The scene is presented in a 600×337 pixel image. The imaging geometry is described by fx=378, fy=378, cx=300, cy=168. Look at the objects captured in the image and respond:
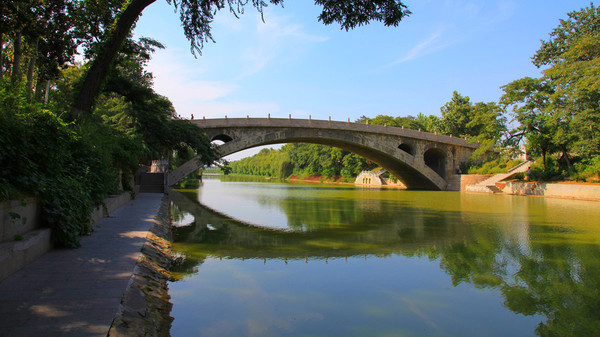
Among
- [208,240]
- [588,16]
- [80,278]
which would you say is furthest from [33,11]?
[588,16]

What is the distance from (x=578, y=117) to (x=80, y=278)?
22.8 m

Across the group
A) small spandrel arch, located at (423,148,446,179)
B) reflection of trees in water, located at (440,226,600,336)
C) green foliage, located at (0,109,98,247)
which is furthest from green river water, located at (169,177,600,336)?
small spandrel arch, located at (423,148,446,179)

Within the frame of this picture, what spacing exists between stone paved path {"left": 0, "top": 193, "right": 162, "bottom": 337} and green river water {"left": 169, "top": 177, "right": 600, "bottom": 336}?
733 mm

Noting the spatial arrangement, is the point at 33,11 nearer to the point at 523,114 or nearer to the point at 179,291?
the point at 179,291

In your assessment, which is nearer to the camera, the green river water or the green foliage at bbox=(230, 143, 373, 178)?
the green river water

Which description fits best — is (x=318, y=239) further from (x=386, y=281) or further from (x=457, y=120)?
(x=457, y=120)

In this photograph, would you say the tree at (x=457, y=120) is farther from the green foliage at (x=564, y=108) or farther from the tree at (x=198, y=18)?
A: the tree at (x=198, y=18)

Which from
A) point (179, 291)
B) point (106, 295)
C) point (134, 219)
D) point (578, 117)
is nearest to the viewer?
point (106, 295)

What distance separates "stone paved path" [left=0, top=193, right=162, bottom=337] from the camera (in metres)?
2.65

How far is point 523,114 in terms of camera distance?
23.0 metres

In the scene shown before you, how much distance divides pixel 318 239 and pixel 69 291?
5.51 m

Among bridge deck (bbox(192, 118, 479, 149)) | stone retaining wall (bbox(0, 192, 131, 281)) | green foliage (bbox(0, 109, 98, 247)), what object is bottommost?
stone retaining wall (bbox(0, 192, 131, 281))

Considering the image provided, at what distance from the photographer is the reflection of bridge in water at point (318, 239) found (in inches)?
273

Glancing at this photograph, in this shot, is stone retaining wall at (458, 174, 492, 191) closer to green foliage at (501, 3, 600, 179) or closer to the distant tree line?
green foliage at (501, 3, 600, 179)
